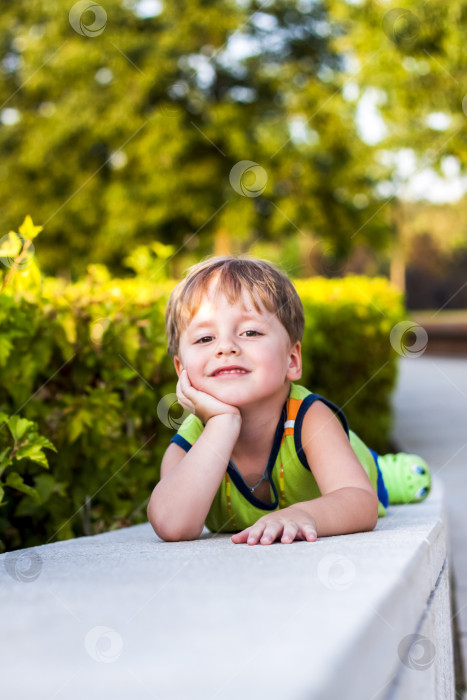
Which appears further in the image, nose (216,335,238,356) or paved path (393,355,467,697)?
paved path (393,355,467,697)

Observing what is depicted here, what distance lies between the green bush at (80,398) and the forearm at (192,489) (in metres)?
0.42

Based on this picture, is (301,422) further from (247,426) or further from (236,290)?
(236,290)

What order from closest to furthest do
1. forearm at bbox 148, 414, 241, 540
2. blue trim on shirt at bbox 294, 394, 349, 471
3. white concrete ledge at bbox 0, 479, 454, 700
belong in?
white concrete ledge at bbox 0, 479, 454, 700 < forearm at bbox 148, 414, 241, 540 < blue trim on shirt at bbox 294, 394, 349, 471

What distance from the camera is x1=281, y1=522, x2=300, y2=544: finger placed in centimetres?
191

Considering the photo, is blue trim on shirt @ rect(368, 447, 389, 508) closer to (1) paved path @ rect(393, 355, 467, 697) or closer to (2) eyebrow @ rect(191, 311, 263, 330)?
(1) paved path @ rect(393, 355, 467, 697)

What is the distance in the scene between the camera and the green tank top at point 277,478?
2.46 metres

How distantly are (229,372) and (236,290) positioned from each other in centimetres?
24

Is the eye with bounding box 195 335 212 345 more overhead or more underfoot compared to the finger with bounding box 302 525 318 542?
more overhead

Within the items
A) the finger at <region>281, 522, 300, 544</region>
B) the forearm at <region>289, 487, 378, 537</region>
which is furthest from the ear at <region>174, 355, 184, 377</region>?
the finger at <region>281, 522, 300, 544</region>

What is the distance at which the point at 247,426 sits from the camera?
2.49 metres

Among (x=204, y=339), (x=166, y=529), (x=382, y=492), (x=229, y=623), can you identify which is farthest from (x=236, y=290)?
(x=229, y=623)

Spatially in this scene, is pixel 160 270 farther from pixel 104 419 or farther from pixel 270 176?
pixel 270 176

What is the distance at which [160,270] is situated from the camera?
4020 millimetres

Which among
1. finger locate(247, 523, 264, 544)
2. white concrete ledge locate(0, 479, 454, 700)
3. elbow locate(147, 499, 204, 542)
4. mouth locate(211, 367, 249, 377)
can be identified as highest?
mouth locate(211, 367, 249, 377)
